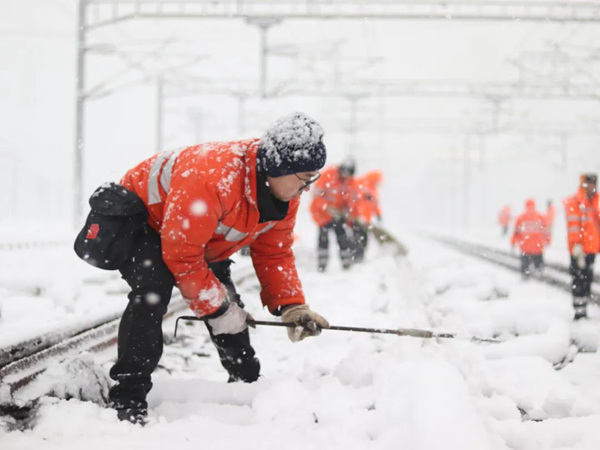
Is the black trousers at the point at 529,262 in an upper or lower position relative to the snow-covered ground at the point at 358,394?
lower

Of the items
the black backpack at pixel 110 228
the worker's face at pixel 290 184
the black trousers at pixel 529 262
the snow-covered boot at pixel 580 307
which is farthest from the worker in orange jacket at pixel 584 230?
the black backpack at pixel 110 228

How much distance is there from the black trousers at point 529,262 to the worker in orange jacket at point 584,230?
3.81m

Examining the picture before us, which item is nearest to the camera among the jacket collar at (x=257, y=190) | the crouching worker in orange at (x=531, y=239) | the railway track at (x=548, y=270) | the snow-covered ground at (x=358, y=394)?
the snow-covered ground at (x=358, y=394)

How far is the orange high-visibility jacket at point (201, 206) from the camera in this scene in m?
2.51

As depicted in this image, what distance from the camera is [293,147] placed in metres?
2.50

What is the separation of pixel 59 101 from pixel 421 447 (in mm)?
216097

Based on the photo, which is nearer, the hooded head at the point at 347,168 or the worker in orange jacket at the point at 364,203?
the hooded head at the point at 347,168

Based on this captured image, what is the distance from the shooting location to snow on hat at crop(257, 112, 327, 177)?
2502 millimetres

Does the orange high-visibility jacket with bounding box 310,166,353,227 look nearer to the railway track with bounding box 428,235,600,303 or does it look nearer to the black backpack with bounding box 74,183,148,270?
the railway track with bounding box 428,235,600,303

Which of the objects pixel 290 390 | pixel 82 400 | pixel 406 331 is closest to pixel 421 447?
pixel 290 390

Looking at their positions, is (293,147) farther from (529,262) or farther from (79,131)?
(79,131)

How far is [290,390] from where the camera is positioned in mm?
2904

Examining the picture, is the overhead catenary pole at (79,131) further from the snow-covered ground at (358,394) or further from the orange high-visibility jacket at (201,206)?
the orange high-visibility jacket at (201,206)

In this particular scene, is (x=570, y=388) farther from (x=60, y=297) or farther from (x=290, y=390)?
(x=60, y=297)
